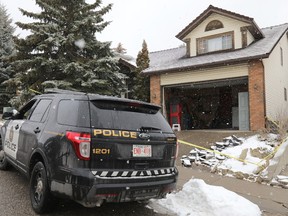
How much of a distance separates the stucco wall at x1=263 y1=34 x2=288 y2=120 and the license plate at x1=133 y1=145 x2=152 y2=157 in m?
10.7

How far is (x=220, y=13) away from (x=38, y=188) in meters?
14.7

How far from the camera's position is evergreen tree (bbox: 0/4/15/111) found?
83.0ft

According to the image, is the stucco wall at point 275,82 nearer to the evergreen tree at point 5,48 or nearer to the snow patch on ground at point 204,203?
the snow patch on ground at point 204,203

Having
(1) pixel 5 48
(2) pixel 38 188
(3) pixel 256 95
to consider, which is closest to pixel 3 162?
(2) pixel 38 188

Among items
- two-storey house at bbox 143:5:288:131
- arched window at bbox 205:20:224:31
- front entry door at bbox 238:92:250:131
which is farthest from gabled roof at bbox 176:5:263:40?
front entry door at bbox 238:92:250:131

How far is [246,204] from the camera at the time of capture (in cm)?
468

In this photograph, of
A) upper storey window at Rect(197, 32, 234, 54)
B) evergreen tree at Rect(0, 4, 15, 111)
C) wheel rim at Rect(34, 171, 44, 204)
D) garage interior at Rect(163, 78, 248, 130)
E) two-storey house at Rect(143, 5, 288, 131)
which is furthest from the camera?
evergreen tree at Rect(0, 4, 15, 111)


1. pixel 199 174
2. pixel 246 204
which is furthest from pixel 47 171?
pixel 199 174

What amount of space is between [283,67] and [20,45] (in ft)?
52.3

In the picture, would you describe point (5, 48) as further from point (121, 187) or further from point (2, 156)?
point (121, 187)

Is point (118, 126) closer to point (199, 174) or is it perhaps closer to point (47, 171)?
point (47, 171)

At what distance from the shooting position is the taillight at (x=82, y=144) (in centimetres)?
336

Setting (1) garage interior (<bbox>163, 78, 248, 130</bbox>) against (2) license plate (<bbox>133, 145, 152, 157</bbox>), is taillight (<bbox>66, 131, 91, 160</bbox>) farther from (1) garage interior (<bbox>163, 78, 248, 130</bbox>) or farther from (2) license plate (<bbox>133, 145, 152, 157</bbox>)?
(1) garage interior (<bbox>163, 78, 248, 130</bbox>)

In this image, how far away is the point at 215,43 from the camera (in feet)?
52.6
